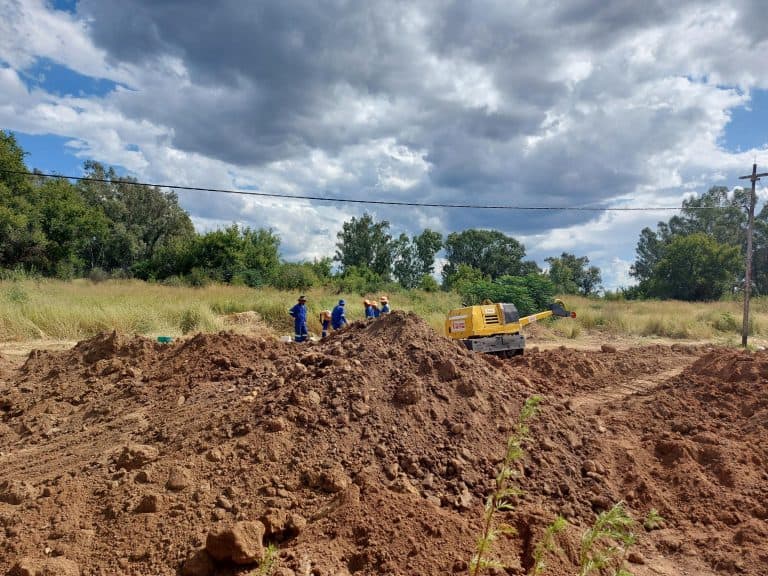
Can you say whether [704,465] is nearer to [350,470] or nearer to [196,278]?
[350,470]

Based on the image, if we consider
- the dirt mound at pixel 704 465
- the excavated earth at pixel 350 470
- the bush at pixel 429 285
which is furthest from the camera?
the bush at pixel 429 285

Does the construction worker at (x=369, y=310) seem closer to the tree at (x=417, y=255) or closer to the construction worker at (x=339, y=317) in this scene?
the construction worker at (x=339, y=317)

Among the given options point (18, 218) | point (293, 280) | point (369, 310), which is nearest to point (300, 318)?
point (369, 310)

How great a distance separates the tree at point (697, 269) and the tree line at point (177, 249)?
7759mm

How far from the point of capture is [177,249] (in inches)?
1244

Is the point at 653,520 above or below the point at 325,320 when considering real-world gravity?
below

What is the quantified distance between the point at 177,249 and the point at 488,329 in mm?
25297

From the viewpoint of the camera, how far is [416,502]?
359 centimetres

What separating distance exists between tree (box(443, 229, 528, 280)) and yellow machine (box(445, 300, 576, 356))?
35380 millimetres

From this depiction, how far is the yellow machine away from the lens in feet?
36.3

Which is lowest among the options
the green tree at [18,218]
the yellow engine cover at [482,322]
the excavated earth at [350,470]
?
the excavated earth at [350,470]

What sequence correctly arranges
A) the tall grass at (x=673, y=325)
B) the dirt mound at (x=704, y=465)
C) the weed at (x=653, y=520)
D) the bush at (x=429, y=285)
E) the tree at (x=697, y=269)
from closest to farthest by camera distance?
the weed at (x=653, y=520), the dirt mound at (x=704, y=465), the tall grass at (x=673, y=325), the bush at (x=429, y=285), the tree at (x=697, y=269)

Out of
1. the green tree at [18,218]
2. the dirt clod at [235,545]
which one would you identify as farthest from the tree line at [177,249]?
the dirt clod at [235,545]

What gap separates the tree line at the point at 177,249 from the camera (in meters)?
22.9
